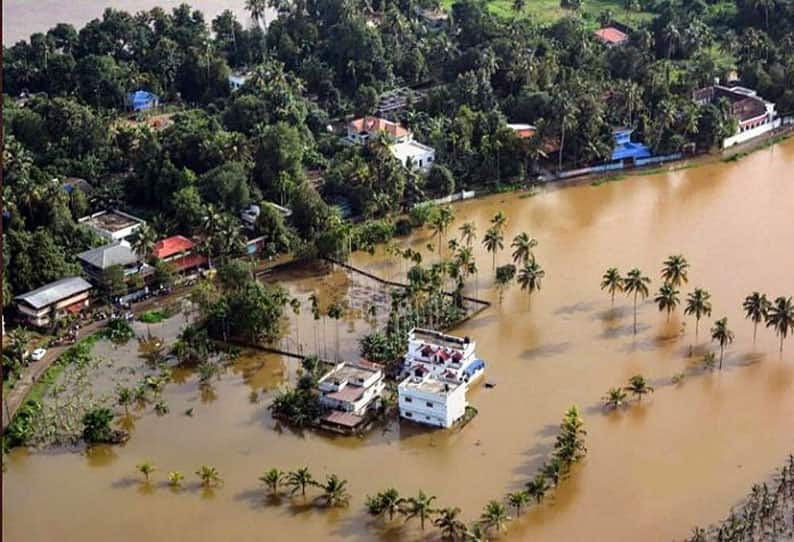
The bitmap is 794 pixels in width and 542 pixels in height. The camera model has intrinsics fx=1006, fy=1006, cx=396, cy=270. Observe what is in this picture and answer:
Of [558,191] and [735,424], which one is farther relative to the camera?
[558,191]

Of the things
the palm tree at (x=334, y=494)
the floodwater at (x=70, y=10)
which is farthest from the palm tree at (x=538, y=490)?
the floodwater at (x=70, y=10)

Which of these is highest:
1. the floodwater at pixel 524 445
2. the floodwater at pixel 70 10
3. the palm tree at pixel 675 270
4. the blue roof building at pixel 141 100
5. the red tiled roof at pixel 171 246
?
the floodwater at pixel 70 10

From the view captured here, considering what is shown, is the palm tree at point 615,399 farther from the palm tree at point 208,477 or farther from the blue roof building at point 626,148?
the blue roof building at point 626,148

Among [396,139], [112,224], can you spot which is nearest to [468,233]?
[396,139]

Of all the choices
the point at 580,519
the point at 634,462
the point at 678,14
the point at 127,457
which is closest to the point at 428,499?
the point at 580,519

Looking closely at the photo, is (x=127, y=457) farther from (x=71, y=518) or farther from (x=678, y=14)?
(x=678, y=14)

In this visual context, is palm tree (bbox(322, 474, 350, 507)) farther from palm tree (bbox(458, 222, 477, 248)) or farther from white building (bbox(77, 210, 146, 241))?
white building (bbox(77, 210, 146, 241))
